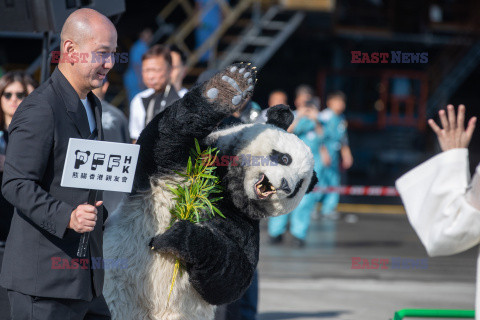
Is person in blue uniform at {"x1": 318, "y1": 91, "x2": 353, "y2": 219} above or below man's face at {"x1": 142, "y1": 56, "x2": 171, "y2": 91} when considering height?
below

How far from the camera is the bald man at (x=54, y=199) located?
2803mm

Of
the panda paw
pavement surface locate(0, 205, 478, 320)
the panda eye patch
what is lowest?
pavement surface locate(0, 205, 478, 320)

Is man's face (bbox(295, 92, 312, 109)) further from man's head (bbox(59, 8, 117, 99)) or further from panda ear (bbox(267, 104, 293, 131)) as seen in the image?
man's head (bbox(59, 8, 117, 99))

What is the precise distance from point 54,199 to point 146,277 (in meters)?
0.84

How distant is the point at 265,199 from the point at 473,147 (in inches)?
778

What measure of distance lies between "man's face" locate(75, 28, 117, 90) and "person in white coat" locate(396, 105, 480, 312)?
58.4 inches

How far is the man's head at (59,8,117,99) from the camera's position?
10.0 ft

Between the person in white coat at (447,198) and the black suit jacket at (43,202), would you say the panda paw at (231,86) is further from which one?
the person in white coat at (447,198)

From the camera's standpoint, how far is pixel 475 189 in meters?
3.00

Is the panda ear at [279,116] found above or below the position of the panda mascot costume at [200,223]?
above

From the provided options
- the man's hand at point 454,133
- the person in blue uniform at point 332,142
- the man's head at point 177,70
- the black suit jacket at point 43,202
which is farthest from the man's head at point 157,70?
the person in blue uniform at point 332,142

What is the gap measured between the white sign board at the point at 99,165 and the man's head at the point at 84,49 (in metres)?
0.34

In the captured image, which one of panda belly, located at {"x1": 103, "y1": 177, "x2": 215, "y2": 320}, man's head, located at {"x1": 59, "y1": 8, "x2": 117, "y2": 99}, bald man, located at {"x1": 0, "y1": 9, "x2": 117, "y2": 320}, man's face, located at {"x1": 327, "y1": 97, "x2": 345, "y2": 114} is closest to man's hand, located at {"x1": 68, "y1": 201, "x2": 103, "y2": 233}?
bald man, located at {"x1": 0, "y1": 9, "x2": 117, "y2": 320}

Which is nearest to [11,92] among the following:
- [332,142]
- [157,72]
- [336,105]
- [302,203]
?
[157,72]
